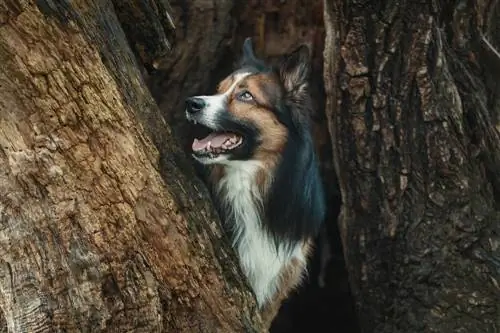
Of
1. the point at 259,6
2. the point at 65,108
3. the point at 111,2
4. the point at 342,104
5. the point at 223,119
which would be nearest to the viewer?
the point at 65,108

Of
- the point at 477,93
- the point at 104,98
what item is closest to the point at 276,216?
the point at 477,93

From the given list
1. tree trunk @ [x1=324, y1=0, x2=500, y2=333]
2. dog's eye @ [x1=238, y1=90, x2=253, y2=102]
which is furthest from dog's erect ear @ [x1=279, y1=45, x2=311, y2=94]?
dog's eye @ [x1=238, y1=90, x2=253, y2=102]

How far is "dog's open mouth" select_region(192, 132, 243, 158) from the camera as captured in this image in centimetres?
454

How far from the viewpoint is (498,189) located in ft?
Answer: 16.5

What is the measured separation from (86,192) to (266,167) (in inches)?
57.0

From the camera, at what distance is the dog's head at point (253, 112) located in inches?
178

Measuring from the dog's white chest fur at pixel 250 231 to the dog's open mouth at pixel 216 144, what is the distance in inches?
5.6

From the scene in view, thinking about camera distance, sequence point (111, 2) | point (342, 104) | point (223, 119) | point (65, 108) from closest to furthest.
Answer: point (65, 108)
point (111, 2)
point (223, 119)
point (342, 104)

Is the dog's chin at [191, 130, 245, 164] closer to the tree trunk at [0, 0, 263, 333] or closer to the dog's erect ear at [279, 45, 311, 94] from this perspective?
the dog's erect ear at [279, 45, 311, 94]

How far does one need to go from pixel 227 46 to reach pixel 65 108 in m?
2.44

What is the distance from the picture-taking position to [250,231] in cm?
491

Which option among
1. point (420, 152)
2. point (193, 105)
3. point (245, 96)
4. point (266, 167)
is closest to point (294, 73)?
point (245, 96)

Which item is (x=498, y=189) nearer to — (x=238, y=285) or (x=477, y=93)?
(x=477, y=93)

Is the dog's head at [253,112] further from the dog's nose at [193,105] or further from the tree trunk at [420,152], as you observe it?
the tree trunk at [420,152]
